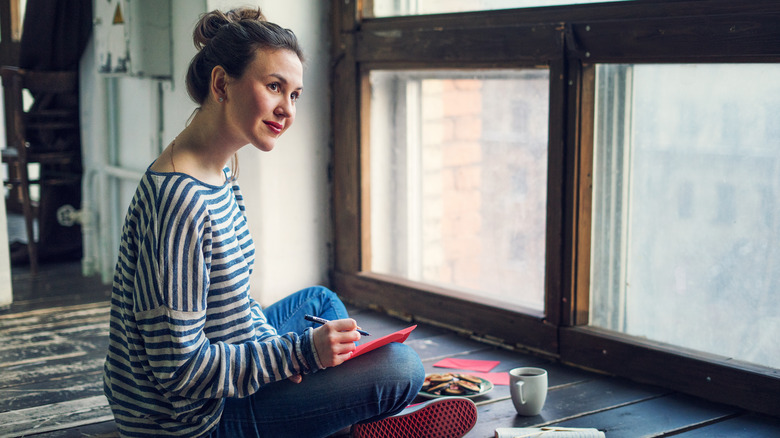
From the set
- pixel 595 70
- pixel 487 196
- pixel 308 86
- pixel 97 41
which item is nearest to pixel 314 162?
pixel 308 86

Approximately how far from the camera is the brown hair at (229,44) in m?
1.64

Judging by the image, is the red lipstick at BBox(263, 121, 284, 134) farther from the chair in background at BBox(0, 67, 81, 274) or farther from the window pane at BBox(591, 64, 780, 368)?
the chair in background at BBox(0, 67, 81, 274)

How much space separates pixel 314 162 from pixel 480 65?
0.94 meters

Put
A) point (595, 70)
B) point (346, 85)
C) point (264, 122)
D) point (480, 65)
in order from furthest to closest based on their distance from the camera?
point (346, 85)
point (480, 65)
point (595, 70)
point (264, 122)

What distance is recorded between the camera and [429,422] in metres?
1.94

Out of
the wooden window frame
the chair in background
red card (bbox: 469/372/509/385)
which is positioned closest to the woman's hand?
red card (bbox: 469/372/509/385)

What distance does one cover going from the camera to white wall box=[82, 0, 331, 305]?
327cm

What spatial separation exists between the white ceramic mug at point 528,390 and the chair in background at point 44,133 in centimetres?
272

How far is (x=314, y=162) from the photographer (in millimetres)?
3418

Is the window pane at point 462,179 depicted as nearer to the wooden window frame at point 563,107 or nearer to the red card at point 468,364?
the wooden window frame at point 563,107

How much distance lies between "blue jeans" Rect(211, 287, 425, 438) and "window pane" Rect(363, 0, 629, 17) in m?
1.29

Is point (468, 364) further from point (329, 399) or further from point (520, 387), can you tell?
point (329, 399)

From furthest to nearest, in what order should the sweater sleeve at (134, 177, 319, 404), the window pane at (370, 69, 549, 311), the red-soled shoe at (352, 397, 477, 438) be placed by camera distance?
the window pane at (370, 69, 549, 311), the red-soled shoe at (352, 397, 477, 438), the sweater sleeve at (134, 177, 319, 404)

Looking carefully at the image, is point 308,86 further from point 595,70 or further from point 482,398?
point 482,398
